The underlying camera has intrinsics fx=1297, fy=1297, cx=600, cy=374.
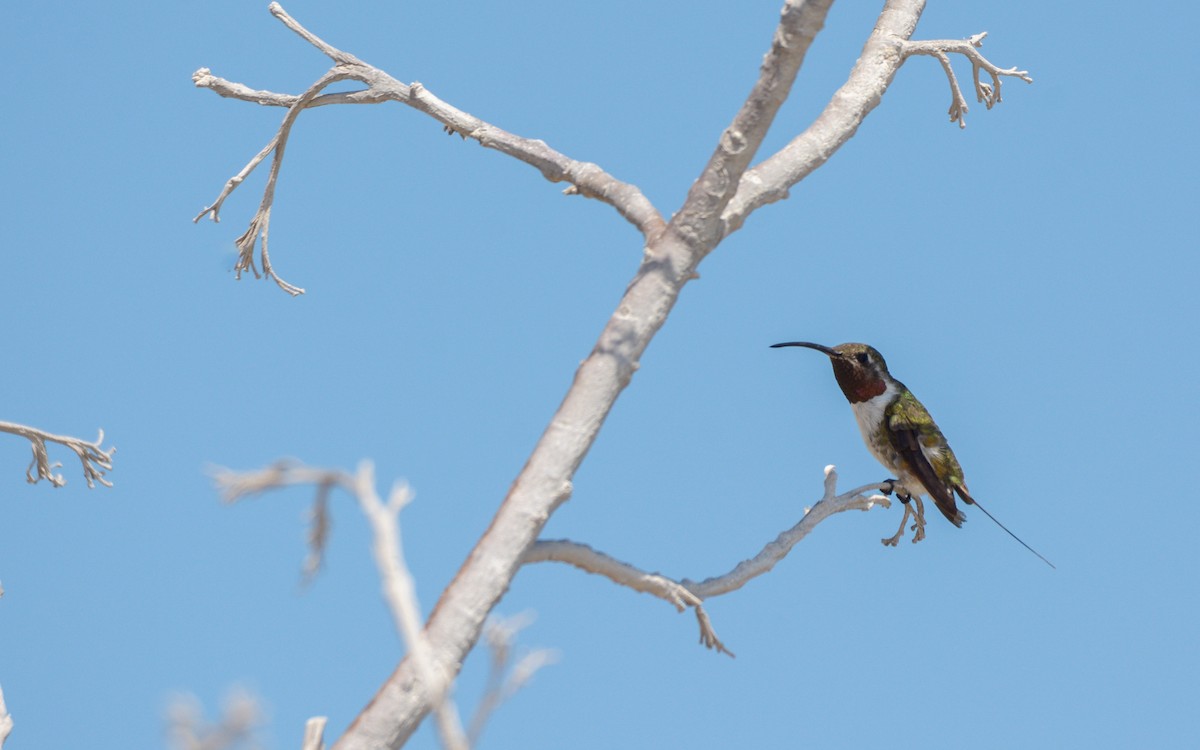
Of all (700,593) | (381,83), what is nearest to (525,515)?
(700,593)

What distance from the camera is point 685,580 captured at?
15.3 feet

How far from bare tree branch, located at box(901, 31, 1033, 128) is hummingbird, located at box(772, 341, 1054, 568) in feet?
4.86

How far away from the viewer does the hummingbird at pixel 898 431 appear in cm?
699

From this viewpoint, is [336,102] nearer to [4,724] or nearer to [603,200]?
[603,200]

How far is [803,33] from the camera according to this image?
4.32 metres

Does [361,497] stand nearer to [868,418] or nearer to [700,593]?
[700,593]

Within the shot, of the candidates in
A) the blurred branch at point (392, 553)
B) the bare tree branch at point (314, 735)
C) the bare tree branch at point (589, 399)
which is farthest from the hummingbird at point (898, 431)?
the blurred branch at point (392, 553)

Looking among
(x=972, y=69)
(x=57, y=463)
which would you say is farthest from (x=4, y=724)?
(x=972, y=69)

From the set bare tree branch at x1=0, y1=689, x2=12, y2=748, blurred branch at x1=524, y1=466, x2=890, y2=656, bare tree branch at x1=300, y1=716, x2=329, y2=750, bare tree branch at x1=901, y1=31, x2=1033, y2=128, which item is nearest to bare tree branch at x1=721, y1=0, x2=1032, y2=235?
bare tree branch at x1=901, y1=31, x2=1033, y2=128

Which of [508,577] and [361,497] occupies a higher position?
[361,497]

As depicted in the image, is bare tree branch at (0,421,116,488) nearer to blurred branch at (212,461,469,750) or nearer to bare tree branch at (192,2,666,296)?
bare tree branch at (192,2,666,296)

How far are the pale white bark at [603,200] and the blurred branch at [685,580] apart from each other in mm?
32

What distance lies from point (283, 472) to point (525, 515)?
2.08 meters

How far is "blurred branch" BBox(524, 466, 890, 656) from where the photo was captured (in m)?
4.31
